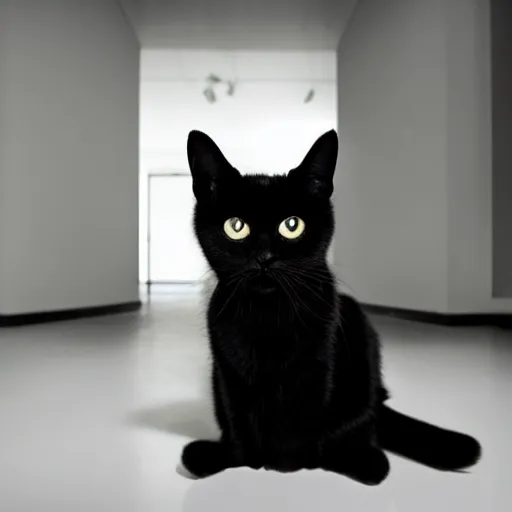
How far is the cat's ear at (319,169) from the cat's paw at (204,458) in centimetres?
49

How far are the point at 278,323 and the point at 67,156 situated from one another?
3579mm

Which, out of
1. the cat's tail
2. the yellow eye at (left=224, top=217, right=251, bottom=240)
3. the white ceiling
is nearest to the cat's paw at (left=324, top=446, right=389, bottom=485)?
the cat's tail

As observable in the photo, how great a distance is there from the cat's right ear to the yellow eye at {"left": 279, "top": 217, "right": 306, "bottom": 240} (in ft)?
0.41

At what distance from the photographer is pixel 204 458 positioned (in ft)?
3.10

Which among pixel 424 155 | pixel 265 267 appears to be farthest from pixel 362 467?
pixel 424 155

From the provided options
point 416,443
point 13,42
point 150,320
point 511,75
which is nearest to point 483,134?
point 511,75

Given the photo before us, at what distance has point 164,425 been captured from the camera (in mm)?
1271

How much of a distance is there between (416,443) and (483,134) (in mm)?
2903

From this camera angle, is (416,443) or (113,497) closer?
(113,497)

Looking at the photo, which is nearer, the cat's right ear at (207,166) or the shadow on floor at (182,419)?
the cat's right ear at (207,166)

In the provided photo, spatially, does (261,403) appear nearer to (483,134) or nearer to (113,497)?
(113,497)

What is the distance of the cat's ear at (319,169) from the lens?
90 centimetres

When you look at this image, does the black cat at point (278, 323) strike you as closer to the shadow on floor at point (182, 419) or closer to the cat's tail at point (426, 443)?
the cat's tail at point (426, 443)

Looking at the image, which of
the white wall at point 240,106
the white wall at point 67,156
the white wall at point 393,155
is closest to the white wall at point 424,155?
the white wall at point 393,155
